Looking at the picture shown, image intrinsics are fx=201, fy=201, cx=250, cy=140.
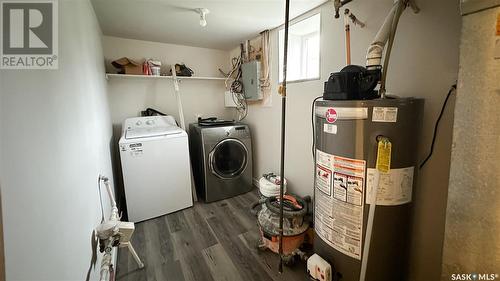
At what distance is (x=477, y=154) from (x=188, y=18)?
90.2 inches

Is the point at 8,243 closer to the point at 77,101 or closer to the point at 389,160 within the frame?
the point at 77,101

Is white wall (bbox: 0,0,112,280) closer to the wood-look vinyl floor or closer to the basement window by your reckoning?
the wood-look vinyl floor

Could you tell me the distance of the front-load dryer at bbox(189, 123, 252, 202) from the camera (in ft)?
8.19

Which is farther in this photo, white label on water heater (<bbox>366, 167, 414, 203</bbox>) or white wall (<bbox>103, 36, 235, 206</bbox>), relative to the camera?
white wall (<bbox>103, 36, 235, 206</bbox>)

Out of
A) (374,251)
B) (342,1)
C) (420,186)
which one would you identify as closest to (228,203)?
(374,251)

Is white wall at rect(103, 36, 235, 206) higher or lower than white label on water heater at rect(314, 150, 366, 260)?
higher

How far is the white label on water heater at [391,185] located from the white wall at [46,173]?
1278 mm

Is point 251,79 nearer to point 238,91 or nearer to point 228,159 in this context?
point 238,91

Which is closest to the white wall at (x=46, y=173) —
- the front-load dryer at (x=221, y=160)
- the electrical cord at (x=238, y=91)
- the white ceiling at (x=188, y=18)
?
the white ceiling at (x=188, y=18)

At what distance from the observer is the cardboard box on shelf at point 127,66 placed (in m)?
2.43

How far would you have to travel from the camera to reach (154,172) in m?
2.19

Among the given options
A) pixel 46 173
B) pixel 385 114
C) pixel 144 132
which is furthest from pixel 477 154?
pixel 144 132

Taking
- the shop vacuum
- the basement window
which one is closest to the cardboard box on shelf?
the basement window

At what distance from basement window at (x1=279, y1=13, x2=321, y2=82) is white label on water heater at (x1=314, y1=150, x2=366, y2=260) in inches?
44.8
